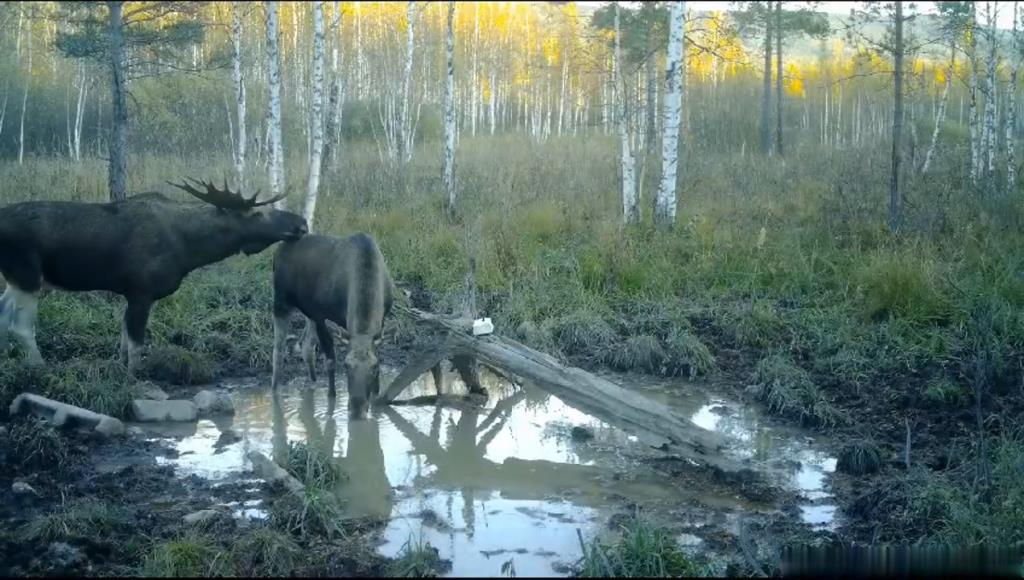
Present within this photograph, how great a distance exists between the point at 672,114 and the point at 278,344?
367 inches

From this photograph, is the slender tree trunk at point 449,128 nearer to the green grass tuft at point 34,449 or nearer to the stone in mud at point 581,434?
the stone in mud at point 581,434

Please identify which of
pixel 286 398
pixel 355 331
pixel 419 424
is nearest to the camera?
pixel 355 331

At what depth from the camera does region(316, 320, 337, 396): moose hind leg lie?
10.3 meters

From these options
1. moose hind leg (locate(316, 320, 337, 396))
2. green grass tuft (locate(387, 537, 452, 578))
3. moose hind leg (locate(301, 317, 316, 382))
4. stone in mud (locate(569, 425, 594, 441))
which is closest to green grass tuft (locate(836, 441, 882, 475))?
stone in mud (locate(569, 425, 594, 441))

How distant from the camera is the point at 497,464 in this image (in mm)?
8547

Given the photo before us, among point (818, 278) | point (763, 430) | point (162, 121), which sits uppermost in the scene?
point (162, 121)

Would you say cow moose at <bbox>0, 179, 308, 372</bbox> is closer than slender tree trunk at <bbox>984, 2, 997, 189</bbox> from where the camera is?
Yes

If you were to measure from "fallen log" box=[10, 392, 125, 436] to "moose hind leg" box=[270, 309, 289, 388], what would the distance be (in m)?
1.97

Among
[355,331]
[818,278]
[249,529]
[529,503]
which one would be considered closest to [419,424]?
[355,331]

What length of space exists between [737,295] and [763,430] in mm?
4413

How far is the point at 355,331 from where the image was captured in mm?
8961

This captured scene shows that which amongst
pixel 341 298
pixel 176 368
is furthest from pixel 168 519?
pixel 176 368

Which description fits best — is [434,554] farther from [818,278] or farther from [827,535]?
[818,278]

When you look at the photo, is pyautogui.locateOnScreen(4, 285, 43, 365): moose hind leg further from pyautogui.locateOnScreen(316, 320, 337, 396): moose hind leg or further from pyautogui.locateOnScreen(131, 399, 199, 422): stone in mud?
pyautogui.locateOnScreen(316, 320, 337, 396): moose hind leg
